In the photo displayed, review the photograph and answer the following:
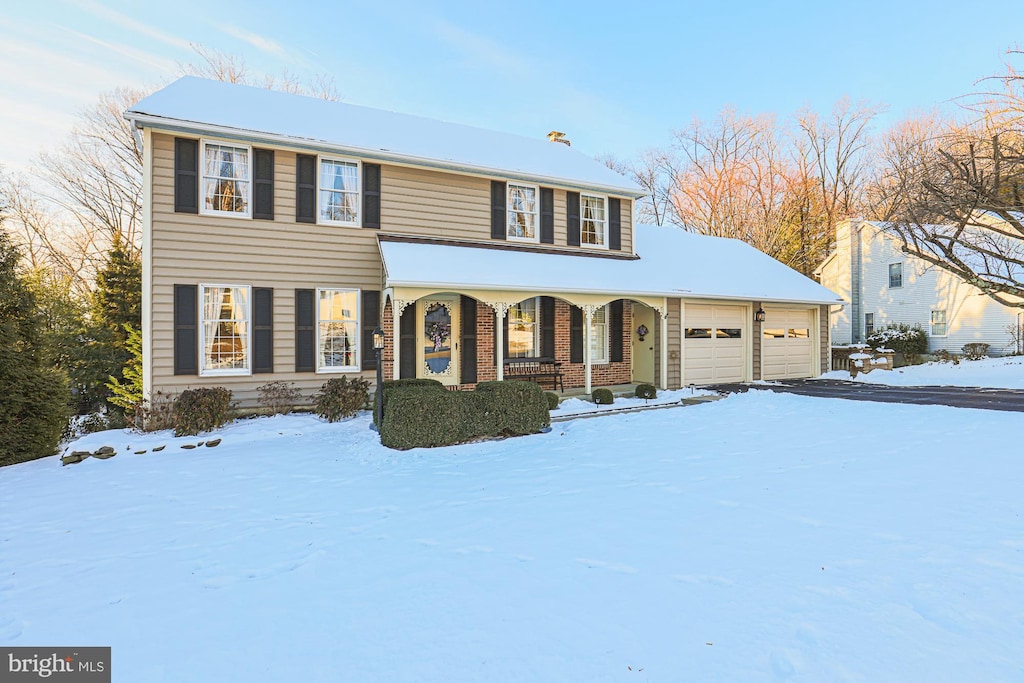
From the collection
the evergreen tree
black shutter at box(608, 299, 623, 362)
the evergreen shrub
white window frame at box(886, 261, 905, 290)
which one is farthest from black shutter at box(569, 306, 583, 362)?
white window frame at box(886, 261, 905, 290)

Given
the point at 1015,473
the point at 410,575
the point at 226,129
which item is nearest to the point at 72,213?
the point at 226,129

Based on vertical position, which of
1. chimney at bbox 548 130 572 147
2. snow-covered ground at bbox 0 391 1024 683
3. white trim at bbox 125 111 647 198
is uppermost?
chimney at bbox 548 130 572 147

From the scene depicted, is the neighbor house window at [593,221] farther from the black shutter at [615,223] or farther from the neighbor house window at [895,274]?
the neighbor house window at [895,274]

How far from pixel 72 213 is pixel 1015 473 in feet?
95.9

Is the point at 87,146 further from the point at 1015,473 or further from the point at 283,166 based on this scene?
the point at 1015,473

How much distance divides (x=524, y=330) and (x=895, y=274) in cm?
2208

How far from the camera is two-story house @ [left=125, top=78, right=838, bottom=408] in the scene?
988 cm

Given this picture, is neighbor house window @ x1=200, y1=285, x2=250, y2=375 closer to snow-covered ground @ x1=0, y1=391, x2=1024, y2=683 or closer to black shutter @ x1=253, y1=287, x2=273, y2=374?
black shutter @ x1=253, y1=287, x2=273, y2=374

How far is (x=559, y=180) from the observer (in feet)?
43.1

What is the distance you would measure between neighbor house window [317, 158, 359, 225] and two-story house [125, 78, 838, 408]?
3 centimetres

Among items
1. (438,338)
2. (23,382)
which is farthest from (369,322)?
(23,382)

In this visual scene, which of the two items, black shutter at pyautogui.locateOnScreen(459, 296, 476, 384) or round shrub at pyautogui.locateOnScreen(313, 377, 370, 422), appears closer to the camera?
round shrub at pyautogui.locateOnScreen(313, 377, 370, 422)

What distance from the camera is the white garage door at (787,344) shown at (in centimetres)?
1592

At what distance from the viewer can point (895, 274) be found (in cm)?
2527
